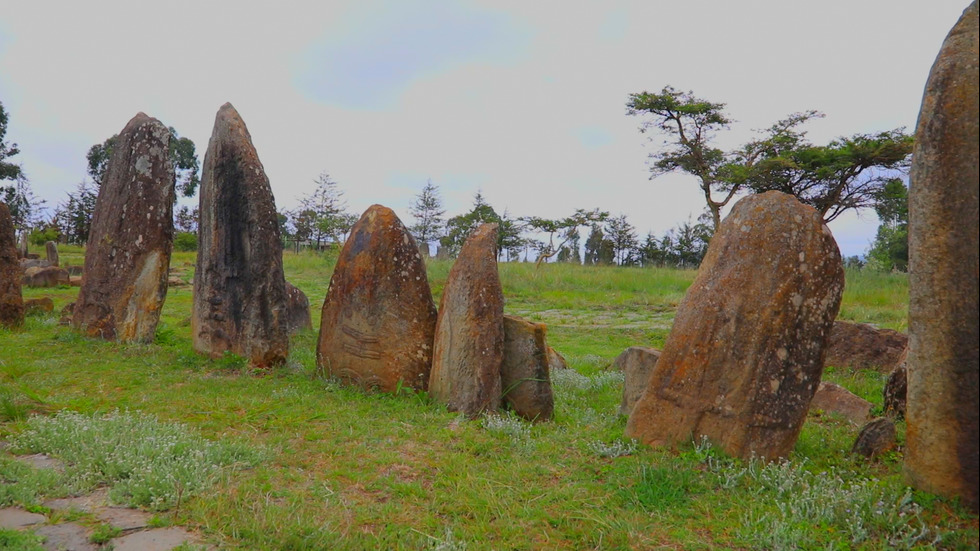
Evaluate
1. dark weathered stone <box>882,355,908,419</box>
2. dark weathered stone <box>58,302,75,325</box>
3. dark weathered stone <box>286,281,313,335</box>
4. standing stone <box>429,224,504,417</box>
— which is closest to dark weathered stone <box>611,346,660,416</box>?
standing stone <box>429,224,504,417</box>

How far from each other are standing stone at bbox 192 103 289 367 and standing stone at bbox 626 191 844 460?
5859mm

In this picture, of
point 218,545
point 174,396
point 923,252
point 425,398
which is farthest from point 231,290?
point 923,252

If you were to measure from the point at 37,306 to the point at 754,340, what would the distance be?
14.9 metres

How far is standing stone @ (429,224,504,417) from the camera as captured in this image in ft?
22.5

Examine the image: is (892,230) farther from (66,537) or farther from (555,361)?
(66,537)

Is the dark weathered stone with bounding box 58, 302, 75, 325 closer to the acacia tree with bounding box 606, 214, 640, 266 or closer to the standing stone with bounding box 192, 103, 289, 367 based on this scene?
the standing stone with bounding box 192, 103, 289, 367

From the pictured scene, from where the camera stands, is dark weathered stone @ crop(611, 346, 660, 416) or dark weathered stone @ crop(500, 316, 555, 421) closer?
dark weathered stone @ crop(611, 346, 660, 416)

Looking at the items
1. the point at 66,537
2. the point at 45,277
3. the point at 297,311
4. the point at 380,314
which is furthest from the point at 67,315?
the point at 45,277

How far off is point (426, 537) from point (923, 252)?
151 inches

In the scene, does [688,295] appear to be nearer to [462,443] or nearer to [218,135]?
[462,443]

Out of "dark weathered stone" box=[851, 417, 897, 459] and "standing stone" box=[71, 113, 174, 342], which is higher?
"standing stone" box=[71, 113, 174, 342]

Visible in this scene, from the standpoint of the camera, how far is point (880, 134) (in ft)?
87.0

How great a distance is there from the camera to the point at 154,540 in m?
3.69

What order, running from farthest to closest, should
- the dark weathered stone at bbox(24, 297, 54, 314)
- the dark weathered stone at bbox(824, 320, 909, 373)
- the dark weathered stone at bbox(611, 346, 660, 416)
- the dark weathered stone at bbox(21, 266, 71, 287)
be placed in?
the dark weathered stone at bbox(21, 266, 71, 287) → the dark weathered stone at bbox(24, 297, 54, 314) → the dark weathered stone at bbox(824, 320, 909, 373) → the dark weathered stone at bbox(611, 346, 660, 416)
